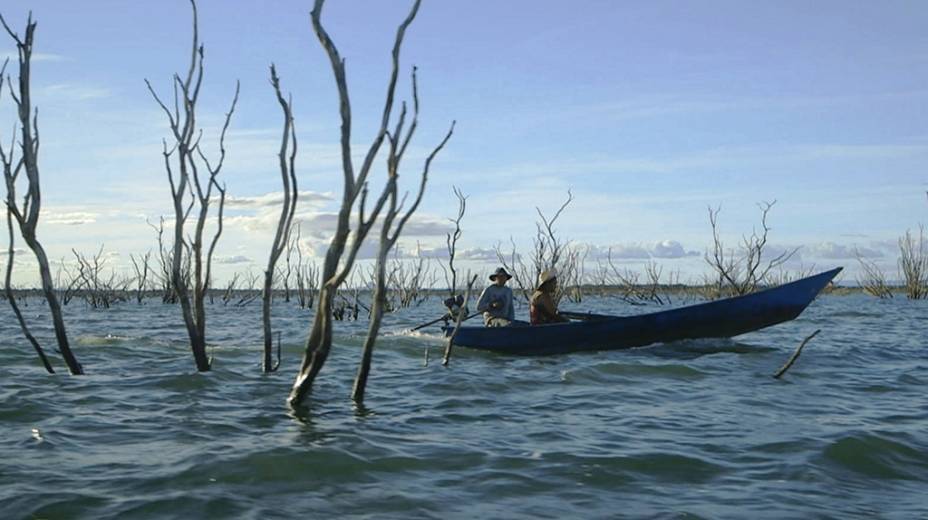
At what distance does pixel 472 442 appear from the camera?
579 centimetres

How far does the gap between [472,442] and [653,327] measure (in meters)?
6.77

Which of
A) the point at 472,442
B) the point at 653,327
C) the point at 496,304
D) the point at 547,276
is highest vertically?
the point at 547,276

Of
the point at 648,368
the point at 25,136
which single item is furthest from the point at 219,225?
the point at 648,368

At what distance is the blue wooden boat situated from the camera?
460 inches

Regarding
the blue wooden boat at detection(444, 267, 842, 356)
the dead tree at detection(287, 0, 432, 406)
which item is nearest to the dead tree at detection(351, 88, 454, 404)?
the dead tree at detection(287, 0, 432, 406)

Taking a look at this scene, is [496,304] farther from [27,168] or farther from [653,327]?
[27,168]

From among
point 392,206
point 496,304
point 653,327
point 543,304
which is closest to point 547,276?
point 543,304

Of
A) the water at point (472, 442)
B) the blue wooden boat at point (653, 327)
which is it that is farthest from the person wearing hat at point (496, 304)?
the water at point (472, 442)

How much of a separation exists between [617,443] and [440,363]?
5457 mm

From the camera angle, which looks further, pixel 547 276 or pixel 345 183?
pixel 547 276

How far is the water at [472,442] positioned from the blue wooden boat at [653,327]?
1.23m

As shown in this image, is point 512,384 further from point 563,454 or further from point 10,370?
point 10,370

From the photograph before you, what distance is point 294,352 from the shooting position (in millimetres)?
12289

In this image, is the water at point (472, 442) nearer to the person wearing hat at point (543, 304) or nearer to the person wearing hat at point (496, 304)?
the person wearing hat at point (543, 304)
